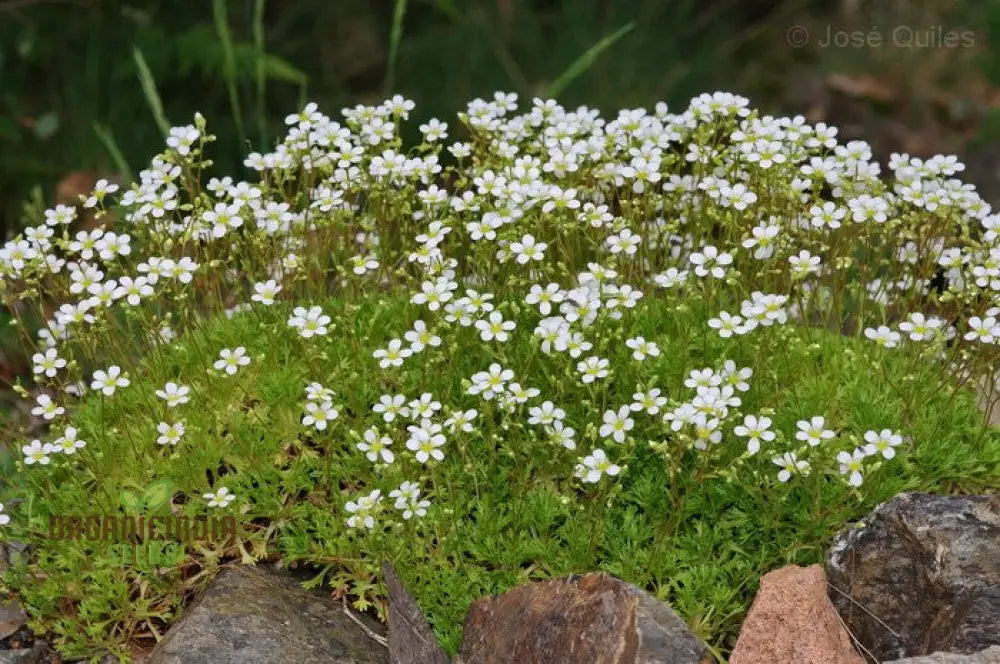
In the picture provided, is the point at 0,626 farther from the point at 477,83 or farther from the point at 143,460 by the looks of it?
the point at 477,83

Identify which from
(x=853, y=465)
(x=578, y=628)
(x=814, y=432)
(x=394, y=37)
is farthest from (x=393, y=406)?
(x=394, y=37)

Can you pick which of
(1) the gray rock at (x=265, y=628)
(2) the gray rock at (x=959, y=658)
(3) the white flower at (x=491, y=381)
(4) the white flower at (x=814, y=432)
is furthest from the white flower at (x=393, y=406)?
(2) the gray rock at (x=959, y=658)

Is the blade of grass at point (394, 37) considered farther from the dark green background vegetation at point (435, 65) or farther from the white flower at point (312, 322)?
the white flower at point (312, 322)

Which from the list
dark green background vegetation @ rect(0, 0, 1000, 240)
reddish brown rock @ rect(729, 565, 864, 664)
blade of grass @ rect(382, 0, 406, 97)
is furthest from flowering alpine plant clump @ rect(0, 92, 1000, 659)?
dark green background vegetation @ rect(0, 0, 1000, 240)

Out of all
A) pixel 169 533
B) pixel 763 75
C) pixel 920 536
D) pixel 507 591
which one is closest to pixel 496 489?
pixel 507 591

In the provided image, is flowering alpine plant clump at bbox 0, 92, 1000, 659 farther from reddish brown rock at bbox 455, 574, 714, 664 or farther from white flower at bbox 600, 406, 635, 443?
reddish brown rock at bbox 455, 574, 714, 664

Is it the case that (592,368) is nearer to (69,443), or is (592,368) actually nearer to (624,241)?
(624,241)
